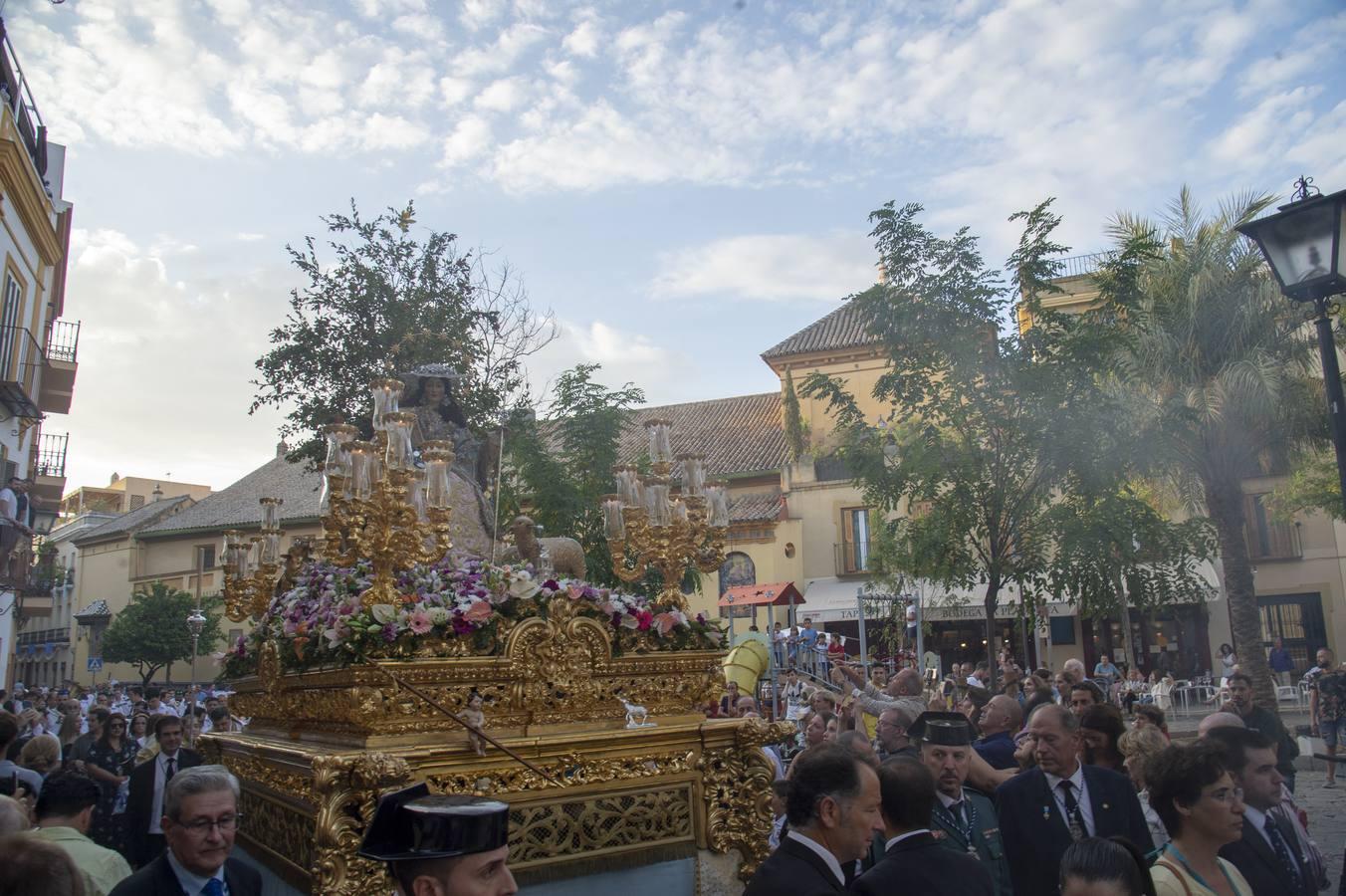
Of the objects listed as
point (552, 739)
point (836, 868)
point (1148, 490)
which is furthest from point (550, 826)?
point (1148, 490)

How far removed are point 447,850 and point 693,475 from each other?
4519mm

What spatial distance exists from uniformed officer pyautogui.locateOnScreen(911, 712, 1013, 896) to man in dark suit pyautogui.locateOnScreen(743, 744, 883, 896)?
1133 millimetres

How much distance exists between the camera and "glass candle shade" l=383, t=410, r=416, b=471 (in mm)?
5258

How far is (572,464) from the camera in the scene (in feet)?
56.8

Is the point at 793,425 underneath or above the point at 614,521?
above

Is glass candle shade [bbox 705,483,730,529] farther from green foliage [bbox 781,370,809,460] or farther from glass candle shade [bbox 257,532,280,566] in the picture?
green foliage [bbox 781,370,809,460]

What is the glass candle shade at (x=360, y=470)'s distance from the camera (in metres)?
5.05

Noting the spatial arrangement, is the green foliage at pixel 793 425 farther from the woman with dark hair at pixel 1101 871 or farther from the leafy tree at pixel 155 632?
the woman with dark hair at pixel 1101 871

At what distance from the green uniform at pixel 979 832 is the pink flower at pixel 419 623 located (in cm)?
261

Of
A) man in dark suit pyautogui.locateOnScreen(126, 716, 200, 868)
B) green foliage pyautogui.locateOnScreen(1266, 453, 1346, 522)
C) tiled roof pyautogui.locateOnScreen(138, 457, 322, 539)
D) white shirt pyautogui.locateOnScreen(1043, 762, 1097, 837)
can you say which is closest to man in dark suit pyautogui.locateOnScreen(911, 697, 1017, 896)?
white shirt pyautogui.locateOnScreen(1043, 762, 1097, 837)

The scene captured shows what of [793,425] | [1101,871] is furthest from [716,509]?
[793,425]

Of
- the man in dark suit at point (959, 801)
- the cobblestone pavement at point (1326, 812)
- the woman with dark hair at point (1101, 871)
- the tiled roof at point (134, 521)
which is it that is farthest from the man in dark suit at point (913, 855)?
the tiled roof at point (134, 521)

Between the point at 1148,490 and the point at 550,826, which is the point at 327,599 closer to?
the point at 550,826

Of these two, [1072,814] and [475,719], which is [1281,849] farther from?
[475,719]
